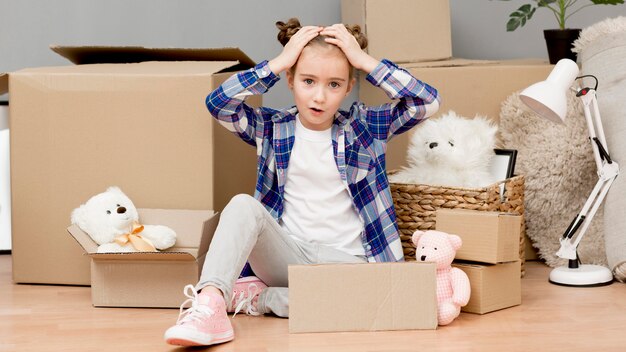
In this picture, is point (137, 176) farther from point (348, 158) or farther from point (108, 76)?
point (348, 158)

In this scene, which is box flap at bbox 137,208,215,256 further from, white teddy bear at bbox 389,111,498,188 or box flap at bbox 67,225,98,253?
white teddy bear at bbox 389,111,498,188

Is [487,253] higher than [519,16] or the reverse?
the reverse

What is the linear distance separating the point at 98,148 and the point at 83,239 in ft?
0.81

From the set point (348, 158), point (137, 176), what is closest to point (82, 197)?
point (137, 176)

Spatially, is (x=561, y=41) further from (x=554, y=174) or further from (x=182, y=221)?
(x=182, y=221)

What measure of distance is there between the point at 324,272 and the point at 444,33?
3.49ft

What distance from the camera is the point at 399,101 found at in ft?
6.54

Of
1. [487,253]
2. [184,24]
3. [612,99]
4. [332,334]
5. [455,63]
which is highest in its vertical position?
[184,24]

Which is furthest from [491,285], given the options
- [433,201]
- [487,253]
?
[433,201]

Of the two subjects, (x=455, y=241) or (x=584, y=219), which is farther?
(x=584, y=219)

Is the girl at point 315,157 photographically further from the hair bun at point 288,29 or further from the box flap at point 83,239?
the box flap at point 83,239

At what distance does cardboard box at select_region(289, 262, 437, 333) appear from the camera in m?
1.74

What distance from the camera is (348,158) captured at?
6.57 ft

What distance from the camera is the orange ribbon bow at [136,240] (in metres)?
1.98
